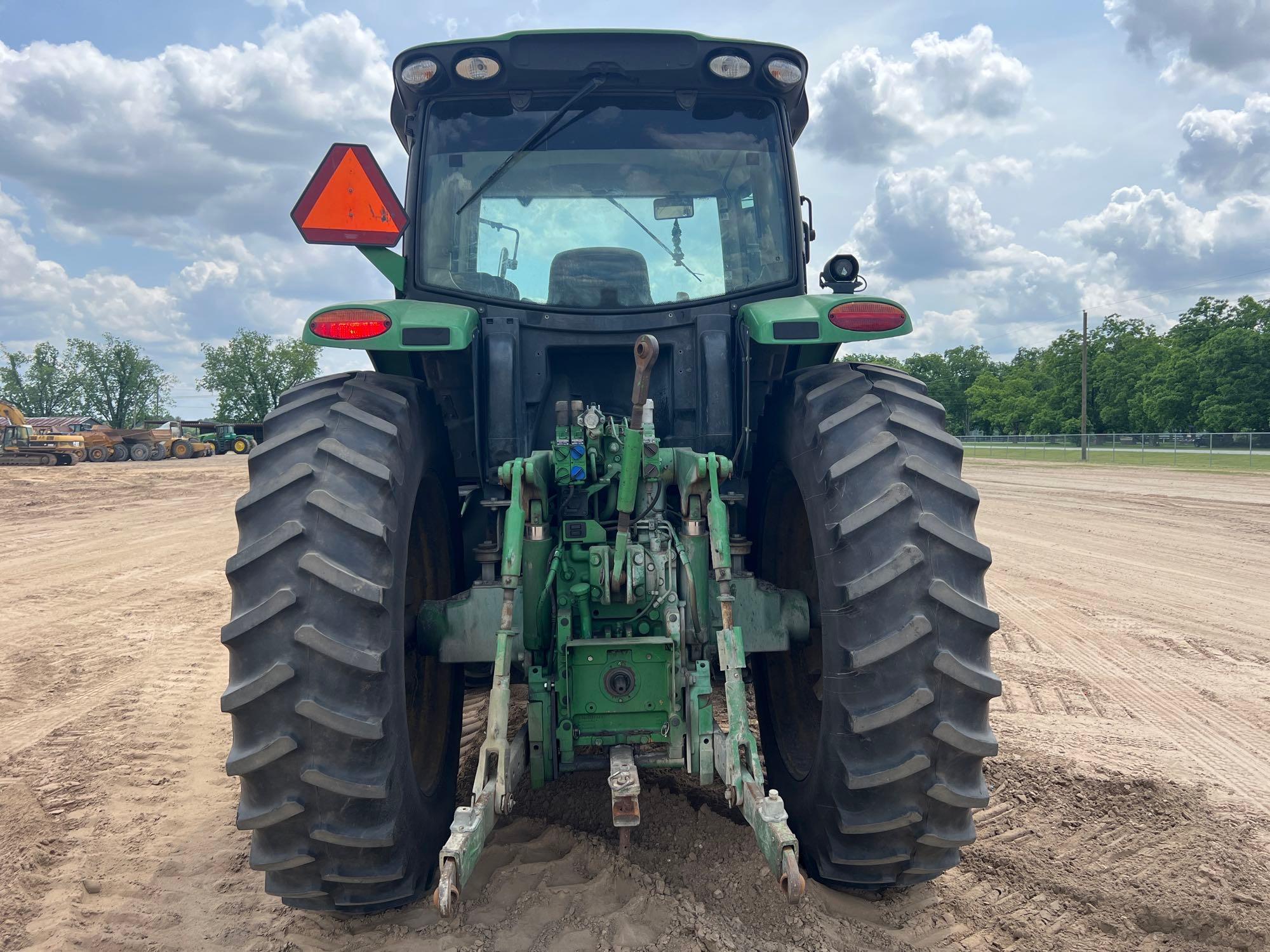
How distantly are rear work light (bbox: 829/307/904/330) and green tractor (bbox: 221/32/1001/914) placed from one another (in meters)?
0.01

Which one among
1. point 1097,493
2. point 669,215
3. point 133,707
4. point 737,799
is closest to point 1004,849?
point 737,799

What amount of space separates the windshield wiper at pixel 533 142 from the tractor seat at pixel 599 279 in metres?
0.41

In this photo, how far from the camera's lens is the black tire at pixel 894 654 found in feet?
7.90

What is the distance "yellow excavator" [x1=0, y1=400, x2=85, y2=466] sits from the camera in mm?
33281

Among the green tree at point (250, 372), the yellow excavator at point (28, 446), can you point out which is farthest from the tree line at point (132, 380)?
the yellow excavator at point (28, 446)

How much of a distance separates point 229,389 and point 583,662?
9029cm

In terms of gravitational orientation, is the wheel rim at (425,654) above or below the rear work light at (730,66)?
below

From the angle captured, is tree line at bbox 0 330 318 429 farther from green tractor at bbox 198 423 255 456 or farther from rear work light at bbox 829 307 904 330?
rear work light at bbox 829 307 904 330

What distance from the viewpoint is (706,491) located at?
2.87m

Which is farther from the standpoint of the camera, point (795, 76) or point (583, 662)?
point (795, 76)

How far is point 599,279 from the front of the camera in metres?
3.64

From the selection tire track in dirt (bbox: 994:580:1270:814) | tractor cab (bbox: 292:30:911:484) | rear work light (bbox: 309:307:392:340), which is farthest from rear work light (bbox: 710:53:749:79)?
Result: tire track in dirt (bbox: 994:580:1270:814)

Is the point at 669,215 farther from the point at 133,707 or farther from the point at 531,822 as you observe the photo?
the point at 133,707

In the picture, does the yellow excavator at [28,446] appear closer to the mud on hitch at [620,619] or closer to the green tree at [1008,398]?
the mud on hitch at [620,619]
